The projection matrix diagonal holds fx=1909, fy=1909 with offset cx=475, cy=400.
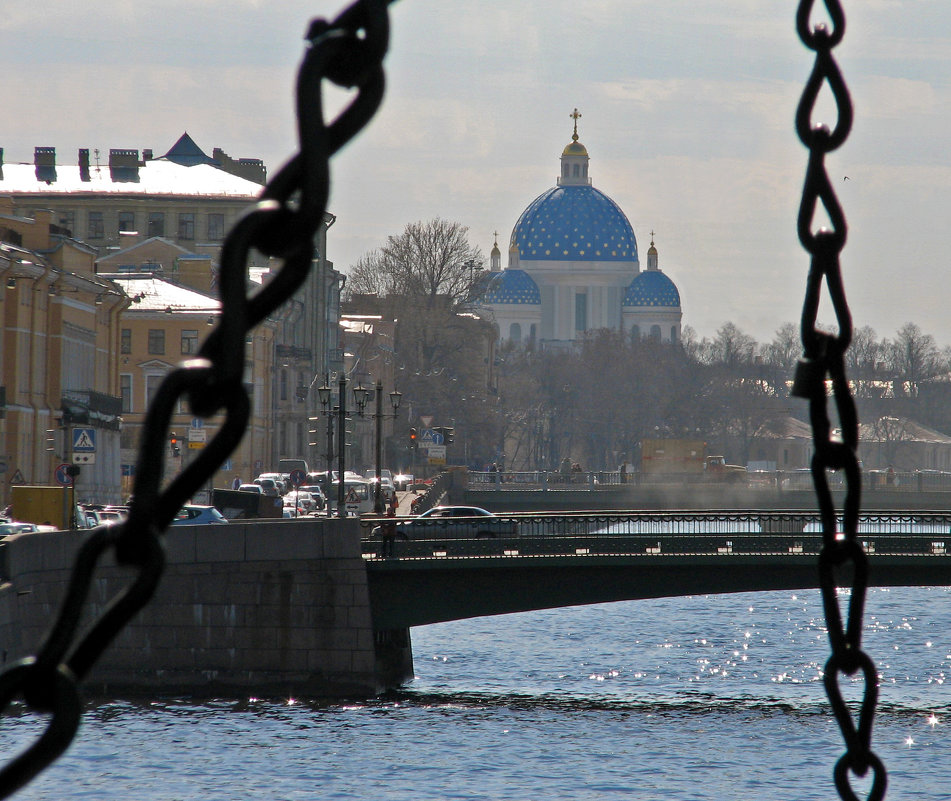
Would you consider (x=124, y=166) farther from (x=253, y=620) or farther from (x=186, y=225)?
(x=253, y=620)

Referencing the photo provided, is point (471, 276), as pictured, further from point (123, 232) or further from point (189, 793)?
point (189, 793)

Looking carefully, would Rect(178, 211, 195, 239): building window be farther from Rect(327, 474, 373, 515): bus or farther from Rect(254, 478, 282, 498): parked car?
Rect(254, 478, 282, 498): parked car

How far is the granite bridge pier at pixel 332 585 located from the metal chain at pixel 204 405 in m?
26.7

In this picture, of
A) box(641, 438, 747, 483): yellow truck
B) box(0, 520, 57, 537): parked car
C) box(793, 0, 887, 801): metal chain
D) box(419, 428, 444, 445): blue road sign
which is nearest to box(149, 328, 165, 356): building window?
box(419, 428, 444, 445): blue road sign

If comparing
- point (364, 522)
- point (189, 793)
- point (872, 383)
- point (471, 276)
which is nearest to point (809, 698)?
point (364, 522)

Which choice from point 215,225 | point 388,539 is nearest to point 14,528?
point 388,539

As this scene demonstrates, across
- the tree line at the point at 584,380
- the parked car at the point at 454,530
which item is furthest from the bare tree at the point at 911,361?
the parked car at the point at 454,530

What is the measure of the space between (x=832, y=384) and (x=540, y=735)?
25961 millimetres

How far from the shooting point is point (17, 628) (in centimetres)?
2889

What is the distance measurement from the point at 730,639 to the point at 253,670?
1503 centimetres

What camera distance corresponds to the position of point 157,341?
66.1 metres

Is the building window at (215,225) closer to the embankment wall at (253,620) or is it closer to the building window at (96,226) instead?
the building window at (96,226)

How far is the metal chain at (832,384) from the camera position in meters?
2.33

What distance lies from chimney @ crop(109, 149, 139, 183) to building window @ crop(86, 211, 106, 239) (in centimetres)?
285
